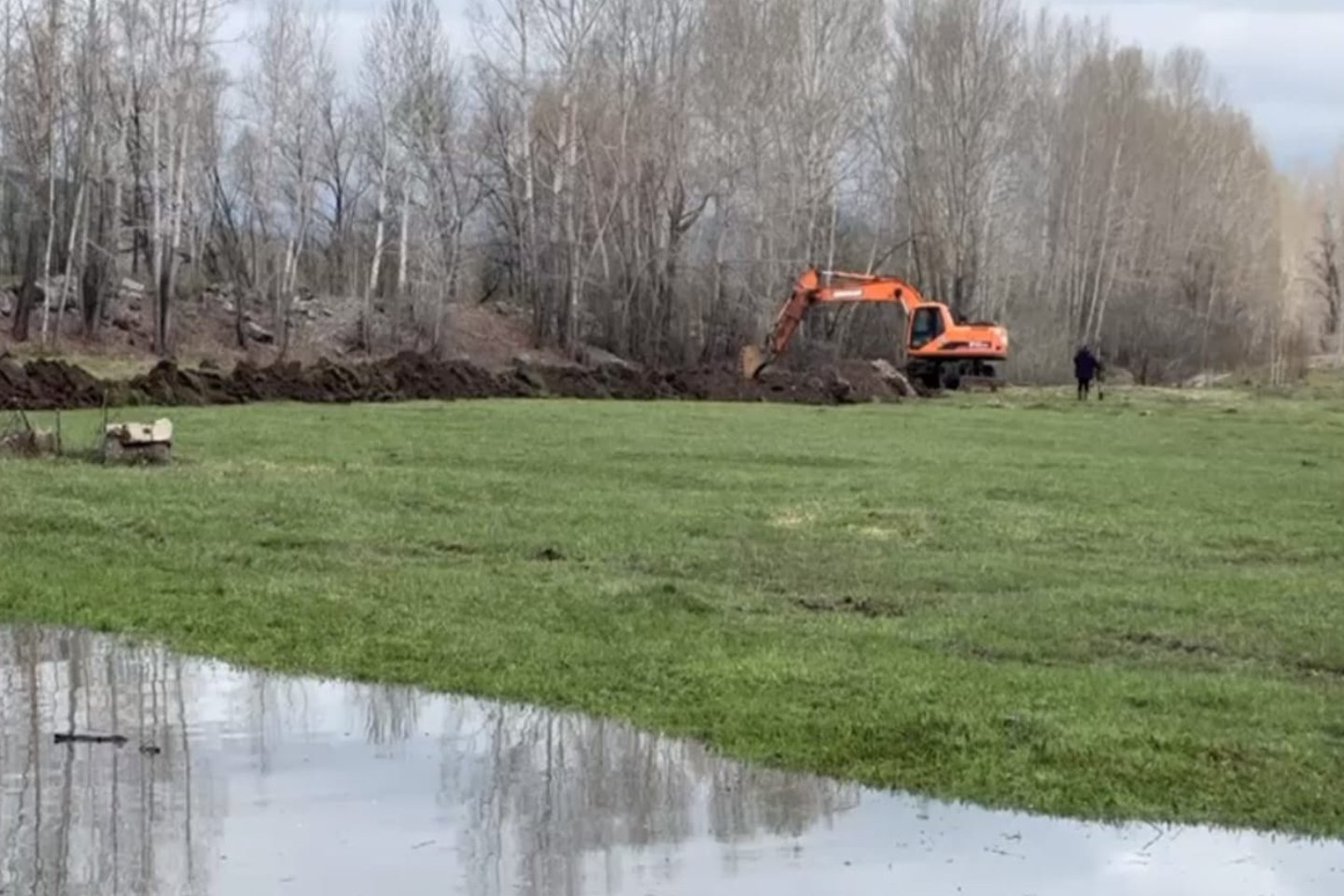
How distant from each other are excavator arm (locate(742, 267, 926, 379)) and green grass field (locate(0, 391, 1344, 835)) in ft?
68.4

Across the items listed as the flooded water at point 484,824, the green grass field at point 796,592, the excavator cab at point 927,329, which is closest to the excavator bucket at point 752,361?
the excavator cab at point 927,329

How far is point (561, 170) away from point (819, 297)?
957cm

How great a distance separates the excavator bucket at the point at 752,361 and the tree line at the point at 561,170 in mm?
6128

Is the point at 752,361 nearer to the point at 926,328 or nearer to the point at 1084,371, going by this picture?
the point at 926,328

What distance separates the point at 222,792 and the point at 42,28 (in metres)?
40.8

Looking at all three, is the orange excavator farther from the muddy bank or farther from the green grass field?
the green grass field

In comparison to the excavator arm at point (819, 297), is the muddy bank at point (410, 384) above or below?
below

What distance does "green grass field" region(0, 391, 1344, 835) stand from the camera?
8.09 meters

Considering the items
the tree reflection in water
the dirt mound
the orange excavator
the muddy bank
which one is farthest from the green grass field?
the orange excavator

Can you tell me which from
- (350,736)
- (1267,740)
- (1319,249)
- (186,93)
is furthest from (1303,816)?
(1319,249)

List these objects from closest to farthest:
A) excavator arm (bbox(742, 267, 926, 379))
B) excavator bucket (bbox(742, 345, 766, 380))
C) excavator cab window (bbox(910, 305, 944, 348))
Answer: excavator bucket (bbox(742, 345, 766, 380))
excavator arm (bbox(742, 267, 926, 379))
excavator cab window (bbox(910, 305, 944, 348))

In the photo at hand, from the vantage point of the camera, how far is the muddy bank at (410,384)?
31.1m

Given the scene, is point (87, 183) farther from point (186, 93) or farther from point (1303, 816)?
point (1303, 816)

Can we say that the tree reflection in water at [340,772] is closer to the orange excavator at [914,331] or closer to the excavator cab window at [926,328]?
the orange excavator at [914,331]
